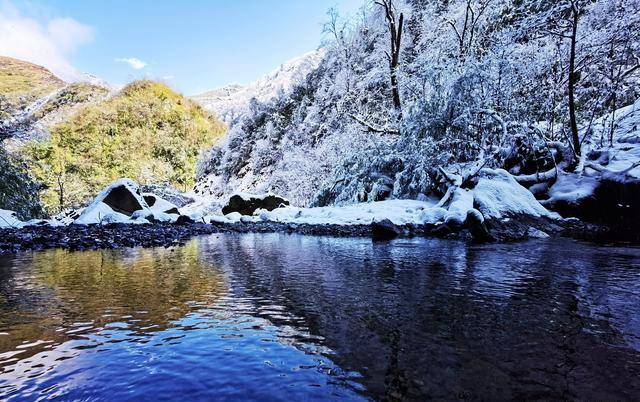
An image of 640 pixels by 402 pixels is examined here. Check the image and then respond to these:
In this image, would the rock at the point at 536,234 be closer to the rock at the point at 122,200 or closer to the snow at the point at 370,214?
the snow at the point at 370,214

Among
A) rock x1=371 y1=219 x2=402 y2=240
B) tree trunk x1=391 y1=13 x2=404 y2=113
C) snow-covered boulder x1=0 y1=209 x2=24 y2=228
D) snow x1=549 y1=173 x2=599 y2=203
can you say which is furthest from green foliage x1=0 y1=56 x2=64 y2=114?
snow x1=549 y1=173 x2=599 y2=203

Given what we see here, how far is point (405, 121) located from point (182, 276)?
12.5 metres

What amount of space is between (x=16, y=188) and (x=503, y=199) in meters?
18.2

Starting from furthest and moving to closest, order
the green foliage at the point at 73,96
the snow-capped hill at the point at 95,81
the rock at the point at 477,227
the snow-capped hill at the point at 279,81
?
the snow-capped hill at the point at 95,81, the green foliage at the point at 73,96, the snow-capped hill at the point at 279,81, the rock at the point at 477,227

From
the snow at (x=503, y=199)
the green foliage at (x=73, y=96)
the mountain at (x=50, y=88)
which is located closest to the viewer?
the snow at (x=503, y=199)

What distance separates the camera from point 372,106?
25.4m

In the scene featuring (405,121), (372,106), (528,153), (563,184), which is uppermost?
(372,106)

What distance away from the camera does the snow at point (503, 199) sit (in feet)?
30.6

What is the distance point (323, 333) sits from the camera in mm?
2547

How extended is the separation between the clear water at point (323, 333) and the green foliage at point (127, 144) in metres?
47.2

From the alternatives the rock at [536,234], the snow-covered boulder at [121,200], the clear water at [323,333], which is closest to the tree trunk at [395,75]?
the rock at [536,234]

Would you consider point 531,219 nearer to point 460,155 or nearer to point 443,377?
point 460,155

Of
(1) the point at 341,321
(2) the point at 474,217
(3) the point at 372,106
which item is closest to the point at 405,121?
(2) the point at 474,217

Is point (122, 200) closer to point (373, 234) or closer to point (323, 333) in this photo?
point (373, 234)
